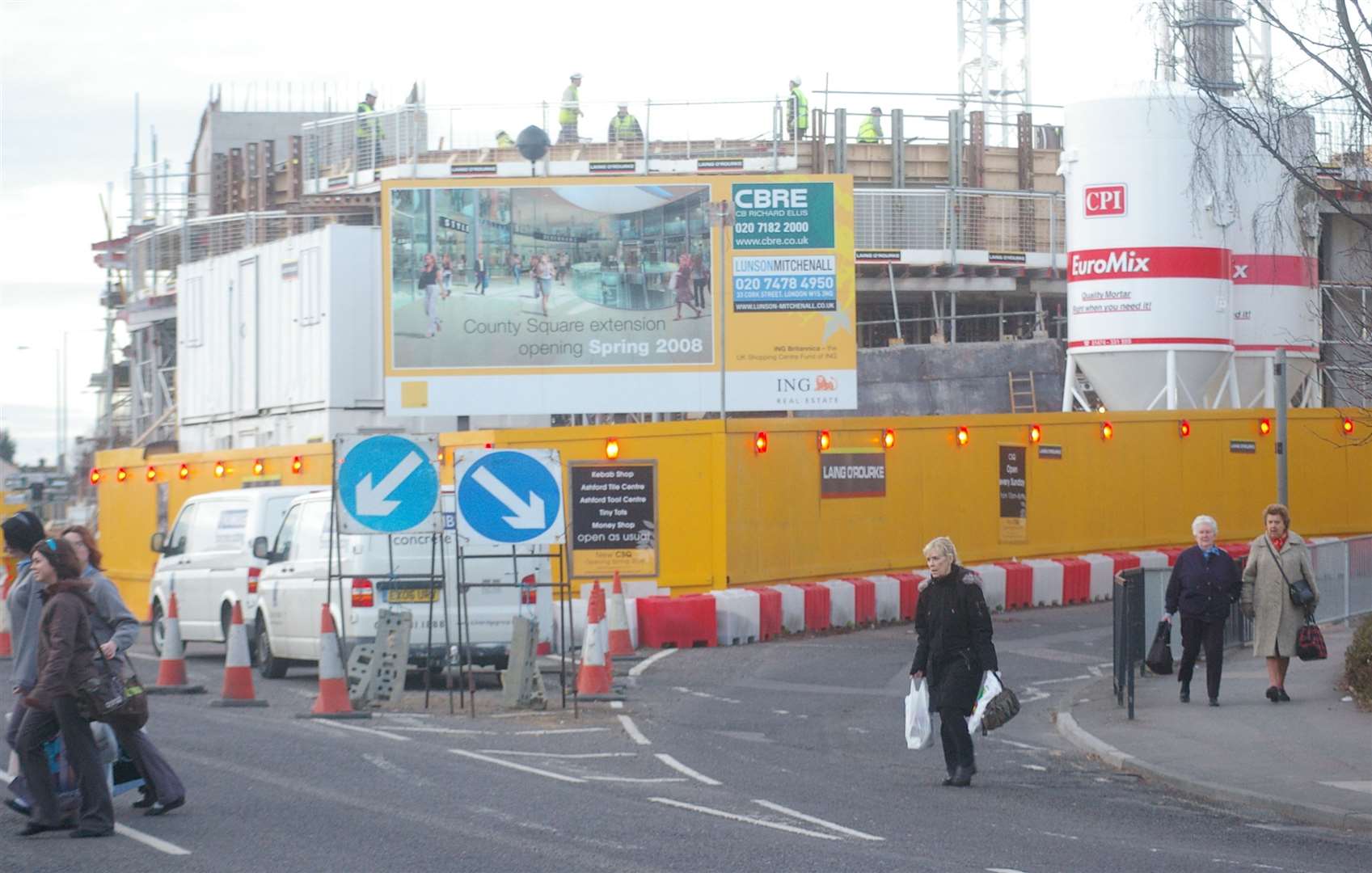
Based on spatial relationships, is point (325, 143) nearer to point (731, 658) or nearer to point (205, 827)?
point (731, 658)

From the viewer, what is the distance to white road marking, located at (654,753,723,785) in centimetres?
1245

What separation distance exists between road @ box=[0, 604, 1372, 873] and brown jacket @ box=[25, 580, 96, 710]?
800 millimetres

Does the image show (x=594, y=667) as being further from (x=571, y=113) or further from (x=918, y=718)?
(x=571, y=113)

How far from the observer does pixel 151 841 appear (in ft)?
32.3

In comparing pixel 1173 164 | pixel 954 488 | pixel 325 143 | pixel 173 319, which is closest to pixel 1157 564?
pixel 954 488

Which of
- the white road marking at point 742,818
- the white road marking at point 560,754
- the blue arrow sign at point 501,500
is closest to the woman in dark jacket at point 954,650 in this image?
the white road marking at point 742,818

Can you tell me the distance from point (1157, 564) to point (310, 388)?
60.3ft

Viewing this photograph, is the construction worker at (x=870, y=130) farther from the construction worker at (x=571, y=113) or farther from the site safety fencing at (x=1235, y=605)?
the site safety fencing at (x=1235, y=605)

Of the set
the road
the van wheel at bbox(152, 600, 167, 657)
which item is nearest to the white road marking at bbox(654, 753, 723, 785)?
the road

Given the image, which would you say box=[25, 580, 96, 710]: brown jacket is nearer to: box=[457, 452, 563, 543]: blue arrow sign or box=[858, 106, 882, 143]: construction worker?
box=[457, 452, 563, 543]: blue arrow sign

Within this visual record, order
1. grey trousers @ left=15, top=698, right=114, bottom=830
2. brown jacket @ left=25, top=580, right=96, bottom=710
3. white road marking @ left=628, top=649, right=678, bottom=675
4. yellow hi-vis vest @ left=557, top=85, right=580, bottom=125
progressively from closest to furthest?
brown jacket @ left=25, top=580, right=96, bottom=710
grey trousers @ left=15, top=698, right=114, bottom=830
white road marking @ left=628, top=649, right=678, bottom=675
yellow hi-vis vest @ left=557, top=85, right=580, bottom=125

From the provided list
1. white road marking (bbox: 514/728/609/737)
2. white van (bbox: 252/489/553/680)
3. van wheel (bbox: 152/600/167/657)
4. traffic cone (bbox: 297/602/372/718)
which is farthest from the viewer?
van wheel (bbox: 152/600/167/657)

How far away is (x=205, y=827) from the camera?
10234mm

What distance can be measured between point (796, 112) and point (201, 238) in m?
18.1
